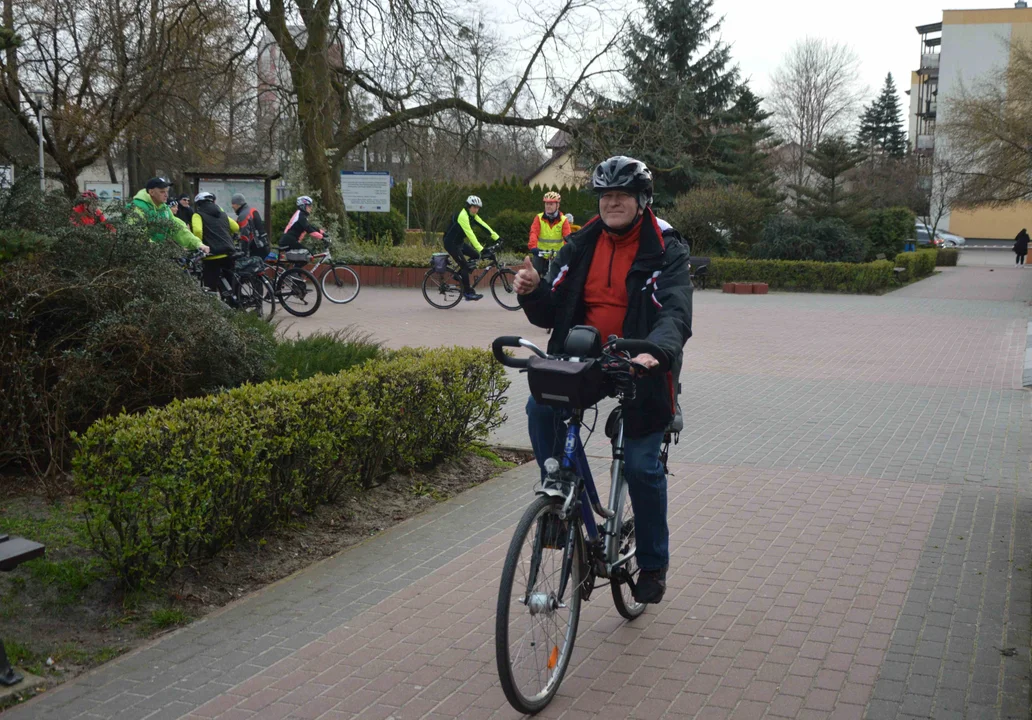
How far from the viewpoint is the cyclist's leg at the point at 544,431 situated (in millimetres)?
4133

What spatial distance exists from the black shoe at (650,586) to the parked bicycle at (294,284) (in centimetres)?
1329

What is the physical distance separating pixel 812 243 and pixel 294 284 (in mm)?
15481

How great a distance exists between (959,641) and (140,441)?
3.46m

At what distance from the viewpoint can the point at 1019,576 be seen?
5238 millimetres

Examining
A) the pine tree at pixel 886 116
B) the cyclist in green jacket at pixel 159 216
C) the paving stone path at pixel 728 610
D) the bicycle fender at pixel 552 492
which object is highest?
the pine tree at pixel 886 116

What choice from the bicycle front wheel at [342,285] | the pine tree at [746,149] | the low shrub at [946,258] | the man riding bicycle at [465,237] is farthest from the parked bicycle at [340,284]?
the low shrub at [946,258]

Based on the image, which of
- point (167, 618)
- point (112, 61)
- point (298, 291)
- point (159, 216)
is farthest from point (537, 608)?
point (112, 61)

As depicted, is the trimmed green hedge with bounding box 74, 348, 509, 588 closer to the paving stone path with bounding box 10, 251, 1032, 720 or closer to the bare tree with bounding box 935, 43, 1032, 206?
the paving stone path with bounding box 10, 251, 1032, 720

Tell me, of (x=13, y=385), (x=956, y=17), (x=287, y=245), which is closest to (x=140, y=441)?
(x=13, y=385)

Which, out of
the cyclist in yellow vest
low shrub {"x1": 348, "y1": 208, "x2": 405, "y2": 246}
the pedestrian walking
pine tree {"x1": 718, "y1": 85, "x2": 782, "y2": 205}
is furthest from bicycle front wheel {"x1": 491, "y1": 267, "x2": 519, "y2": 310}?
the pedestrian walking

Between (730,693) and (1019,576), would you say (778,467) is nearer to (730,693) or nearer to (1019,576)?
(1019,576)

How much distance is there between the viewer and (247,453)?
4957mm

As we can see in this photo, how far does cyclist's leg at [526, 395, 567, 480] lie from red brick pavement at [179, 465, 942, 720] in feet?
2.70

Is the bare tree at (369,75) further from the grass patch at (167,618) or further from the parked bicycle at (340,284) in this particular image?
the grass patch at (167,618)
